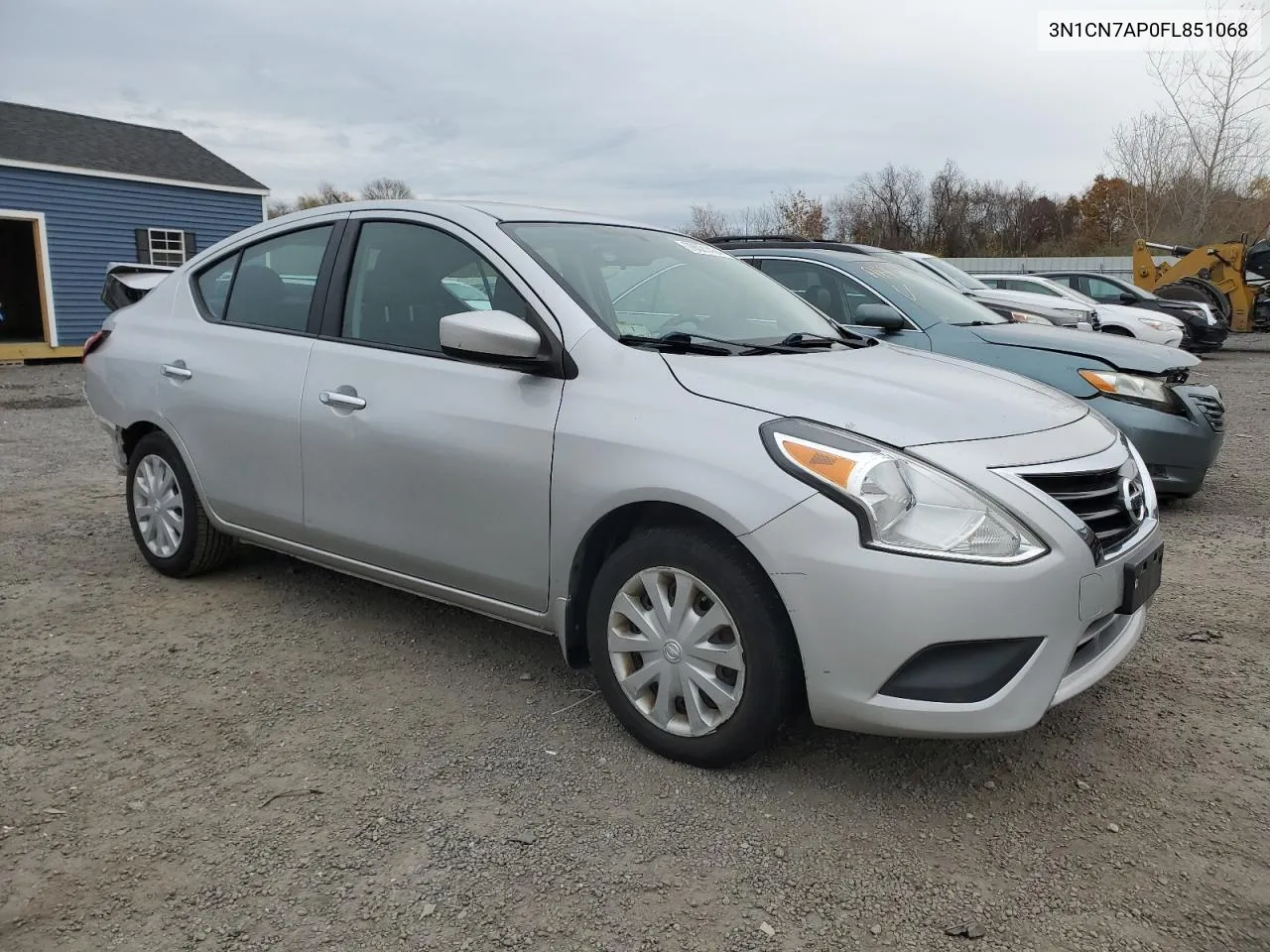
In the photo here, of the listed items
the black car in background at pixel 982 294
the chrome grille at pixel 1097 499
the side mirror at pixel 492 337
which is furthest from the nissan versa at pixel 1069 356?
the side mirror at pixel 492 337

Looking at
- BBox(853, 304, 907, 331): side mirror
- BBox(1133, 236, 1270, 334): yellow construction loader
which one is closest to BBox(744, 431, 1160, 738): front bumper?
BBox(853, 304, 907, 331): side mirror

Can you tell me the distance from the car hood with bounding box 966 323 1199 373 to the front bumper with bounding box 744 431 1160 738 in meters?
3.68

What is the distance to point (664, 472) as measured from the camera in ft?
9.24

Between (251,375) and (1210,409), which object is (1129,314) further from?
(251,375)

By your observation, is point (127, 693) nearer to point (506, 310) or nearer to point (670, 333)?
point (506, 310)

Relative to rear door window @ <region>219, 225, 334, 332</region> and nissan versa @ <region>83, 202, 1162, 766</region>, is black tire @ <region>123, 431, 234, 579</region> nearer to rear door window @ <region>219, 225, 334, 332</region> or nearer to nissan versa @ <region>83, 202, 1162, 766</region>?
nissan versa @ <region>83, 202, 1162, 766</region>

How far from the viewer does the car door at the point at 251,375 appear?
13.0 ft

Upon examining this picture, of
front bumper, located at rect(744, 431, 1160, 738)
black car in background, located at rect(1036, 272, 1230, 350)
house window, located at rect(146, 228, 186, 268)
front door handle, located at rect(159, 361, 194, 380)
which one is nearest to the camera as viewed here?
front bumper, located at rect(744, 431, 1160, 738)

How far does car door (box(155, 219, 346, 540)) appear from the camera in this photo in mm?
3957

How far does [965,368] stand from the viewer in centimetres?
353

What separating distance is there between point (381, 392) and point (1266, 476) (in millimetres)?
6587

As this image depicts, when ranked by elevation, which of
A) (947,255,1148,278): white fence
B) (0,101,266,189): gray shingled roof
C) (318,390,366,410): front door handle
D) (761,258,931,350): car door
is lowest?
(318,390,366,410): front door handle

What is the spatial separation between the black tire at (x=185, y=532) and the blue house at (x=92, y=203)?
16.5 m

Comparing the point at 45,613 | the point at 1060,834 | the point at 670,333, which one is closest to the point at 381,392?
the point at 670,333
